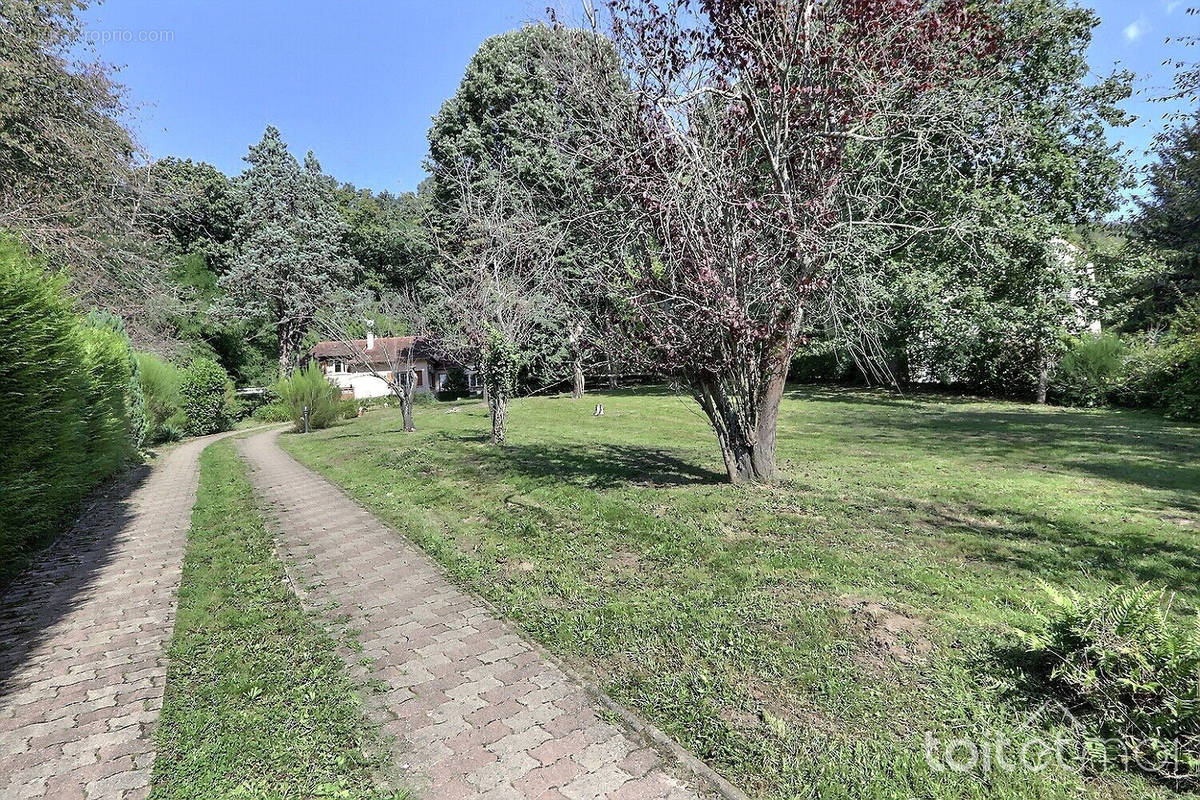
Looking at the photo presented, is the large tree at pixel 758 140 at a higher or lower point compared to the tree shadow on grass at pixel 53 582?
higher

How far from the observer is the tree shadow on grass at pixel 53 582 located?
151 inches

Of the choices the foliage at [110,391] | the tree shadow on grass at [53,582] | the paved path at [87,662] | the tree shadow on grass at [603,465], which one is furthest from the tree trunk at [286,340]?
the paved path at [87,662]

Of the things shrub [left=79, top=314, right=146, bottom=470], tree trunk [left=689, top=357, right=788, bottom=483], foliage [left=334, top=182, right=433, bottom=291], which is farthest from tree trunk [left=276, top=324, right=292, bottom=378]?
tree trunk [left=689, top=357, right=788, bottom=483]

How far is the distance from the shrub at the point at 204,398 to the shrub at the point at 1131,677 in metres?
24.9

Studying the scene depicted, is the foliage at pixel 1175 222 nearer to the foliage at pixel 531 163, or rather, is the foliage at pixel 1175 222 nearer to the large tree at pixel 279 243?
the foliage at pixel 531 163

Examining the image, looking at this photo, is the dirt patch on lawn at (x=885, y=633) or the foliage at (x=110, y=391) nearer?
the dirt patch on lawn at (x=885, y=633)

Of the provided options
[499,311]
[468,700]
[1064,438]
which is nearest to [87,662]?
[468,700]

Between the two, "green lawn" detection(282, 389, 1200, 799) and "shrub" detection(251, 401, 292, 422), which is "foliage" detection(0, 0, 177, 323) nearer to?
"green lawn" detection(282, 389, 1200, 799)

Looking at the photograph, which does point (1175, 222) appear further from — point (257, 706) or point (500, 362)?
point (257, 706)

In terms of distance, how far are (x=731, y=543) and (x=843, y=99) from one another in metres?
4.50

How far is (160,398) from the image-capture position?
16.0 m

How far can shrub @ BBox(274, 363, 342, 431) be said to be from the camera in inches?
782

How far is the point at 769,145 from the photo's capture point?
5.71m

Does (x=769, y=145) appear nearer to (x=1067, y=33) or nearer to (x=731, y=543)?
(x=731, y=543)
